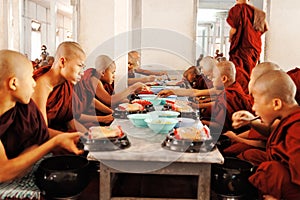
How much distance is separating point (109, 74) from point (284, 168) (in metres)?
2.66

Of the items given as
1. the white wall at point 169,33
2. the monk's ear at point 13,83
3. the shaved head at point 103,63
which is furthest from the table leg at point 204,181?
the white wall at point 169,33

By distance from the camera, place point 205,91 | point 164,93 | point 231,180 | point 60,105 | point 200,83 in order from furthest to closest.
A: point 200,83 → point 205,91 → point 164,93 → point 60,105 → point 231,180

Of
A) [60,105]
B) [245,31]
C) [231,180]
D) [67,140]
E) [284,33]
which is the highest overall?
[284,33]

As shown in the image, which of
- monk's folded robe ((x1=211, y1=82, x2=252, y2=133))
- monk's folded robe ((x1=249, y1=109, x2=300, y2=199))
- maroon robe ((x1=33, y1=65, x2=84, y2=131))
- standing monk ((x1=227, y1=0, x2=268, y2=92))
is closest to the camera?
monk's folded robe ((x1=249, y1=109, x2=300, y2=199))

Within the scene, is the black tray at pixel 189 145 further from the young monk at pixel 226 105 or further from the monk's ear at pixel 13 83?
the young monk at pixel 226 105

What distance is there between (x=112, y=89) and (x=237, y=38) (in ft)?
7.28

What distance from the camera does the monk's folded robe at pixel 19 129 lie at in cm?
214

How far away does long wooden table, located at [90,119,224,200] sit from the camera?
1965 mm

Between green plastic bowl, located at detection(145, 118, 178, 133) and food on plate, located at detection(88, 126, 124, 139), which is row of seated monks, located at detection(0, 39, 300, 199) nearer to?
food on plate, located at detection(88, 126, 124, 139)

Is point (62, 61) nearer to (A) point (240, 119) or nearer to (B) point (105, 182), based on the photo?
(B) point (105, 182)

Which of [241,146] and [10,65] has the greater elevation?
[10,65]

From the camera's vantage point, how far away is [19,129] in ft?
7.28

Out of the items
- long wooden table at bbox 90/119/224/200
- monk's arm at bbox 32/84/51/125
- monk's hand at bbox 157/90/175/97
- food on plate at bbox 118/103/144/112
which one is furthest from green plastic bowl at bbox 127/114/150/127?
monk's hand at bbox 157/90/175/97

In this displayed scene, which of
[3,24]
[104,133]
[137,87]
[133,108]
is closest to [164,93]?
[137,87]
